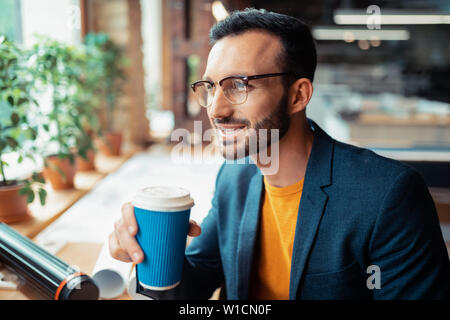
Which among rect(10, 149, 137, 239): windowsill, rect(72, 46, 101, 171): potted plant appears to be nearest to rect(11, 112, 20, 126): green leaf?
rect(10, 149, 137, 239): windowsill

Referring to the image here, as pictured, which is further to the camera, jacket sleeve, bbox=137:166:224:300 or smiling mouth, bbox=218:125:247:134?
jacket sleeve, bbox=137:166:224:300

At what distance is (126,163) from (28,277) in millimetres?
3256

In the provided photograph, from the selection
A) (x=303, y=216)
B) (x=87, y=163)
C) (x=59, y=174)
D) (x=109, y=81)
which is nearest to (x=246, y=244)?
(x=303, y=216)

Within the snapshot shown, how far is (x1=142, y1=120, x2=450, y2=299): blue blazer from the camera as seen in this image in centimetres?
92

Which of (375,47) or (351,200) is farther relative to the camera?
(375,47)

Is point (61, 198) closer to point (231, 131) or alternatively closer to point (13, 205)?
point (13, 205)

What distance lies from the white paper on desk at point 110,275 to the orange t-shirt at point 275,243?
1.31 ft

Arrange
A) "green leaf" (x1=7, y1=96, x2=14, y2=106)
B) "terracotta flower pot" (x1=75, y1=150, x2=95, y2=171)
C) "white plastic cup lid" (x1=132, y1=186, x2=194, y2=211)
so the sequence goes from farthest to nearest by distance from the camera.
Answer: "terracotta flower pot" (x1=75, y1=150, x2=95, y2=171)
"green leaf" (x1=7, y1=96, x2=14, y2=106)
"white plastic cup lid" (x1=132, y1=186, x2=194, y2=211)

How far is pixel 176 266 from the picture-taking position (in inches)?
31.9

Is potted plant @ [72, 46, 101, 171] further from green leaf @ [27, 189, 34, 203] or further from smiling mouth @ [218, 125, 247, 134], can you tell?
smiling mouth @ [218, 125, 247, 134]

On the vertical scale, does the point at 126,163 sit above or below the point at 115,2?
below

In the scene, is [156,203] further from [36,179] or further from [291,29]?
[36,179]

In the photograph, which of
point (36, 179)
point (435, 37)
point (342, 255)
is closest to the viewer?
point (342, 255)

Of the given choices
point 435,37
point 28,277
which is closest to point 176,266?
point 28,277
